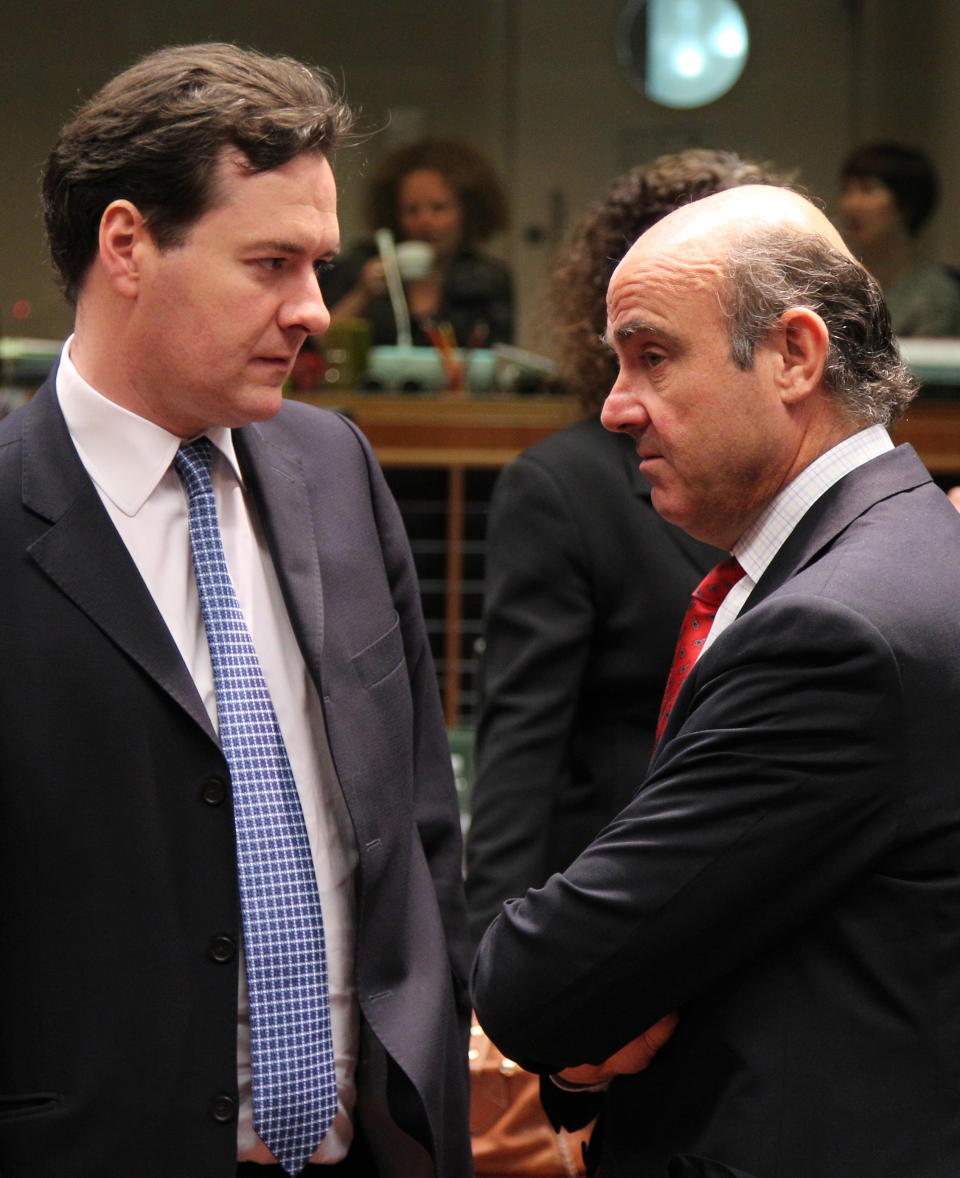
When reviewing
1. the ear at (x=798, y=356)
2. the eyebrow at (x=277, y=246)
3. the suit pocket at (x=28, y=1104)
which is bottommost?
the suit pocket at (x=28, y=1104)

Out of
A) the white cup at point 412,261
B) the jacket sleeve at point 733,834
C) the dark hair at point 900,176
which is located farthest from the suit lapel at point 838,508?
the dark hair at point 900,176

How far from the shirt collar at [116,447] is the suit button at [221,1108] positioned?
600mm

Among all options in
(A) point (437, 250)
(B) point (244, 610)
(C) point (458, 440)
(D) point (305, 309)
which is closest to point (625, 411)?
(D) point (305, 309)

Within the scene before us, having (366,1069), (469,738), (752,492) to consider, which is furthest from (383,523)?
(469,738)

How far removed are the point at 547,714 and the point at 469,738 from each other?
1.23 m

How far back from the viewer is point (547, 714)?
204cm

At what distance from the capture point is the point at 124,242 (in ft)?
5.13

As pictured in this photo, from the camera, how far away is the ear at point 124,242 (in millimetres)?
1552

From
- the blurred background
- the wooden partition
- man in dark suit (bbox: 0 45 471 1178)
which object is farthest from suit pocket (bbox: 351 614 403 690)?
the blurred background

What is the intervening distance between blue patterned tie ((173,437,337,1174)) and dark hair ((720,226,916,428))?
0.59 m

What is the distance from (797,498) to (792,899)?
398 millimetres

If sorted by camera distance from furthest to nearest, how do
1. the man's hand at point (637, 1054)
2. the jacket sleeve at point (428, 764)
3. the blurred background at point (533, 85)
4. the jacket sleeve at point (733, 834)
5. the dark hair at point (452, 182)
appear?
the blurred background at point (533, 85), the dark hair at point (452, 182), the jacket sleeve at point (428, 764), the man's hand at point (637, 1054), the jacket sleeve at point (733, 834)

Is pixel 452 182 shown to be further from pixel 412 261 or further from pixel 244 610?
pixel 244 610

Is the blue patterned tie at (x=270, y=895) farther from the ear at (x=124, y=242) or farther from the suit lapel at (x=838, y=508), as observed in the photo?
the suit lapel at (x=838, y=508)
